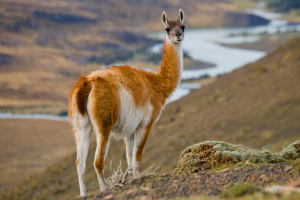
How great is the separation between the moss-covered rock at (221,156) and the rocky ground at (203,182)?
0.71 meters

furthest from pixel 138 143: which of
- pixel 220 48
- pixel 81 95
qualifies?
pixel 220 48

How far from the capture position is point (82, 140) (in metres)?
7.57

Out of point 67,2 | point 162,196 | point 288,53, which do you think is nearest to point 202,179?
point 162,196

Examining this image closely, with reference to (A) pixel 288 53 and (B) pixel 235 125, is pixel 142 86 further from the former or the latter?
(A) pixel 288 53

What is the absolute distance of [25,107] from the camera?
90125 mm

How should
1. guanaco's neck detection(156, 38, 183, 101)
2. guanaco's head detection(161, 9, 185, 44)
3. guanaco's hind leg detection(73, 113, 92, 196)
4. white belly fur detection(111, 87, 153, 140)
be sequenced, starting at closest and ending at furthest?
guanaco's hind leg detection(73, 113, 92, 196)
white belly fur detection(111, 87, 153, 140)
guanaco's neck detection(156, 38, 183, 101)
guanaco's head detection(161, 9, 185, 44)

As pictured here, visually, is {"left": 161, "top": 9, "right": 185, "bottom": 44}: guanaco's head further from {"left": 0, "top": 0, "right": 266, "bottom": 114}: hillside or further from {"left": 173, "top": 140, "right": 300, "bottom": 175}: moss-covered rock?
{"left": 0, "top": 0, "right": 266, "bottom": 114}: hillside

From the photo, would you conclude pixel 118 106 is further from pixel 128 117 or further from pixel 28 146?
pixel 28 146

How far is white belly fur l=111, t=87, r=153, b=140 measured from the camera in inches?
310

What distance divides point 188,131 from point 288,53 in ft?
49.3

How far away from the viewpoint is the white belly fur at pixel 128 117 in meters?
7.88

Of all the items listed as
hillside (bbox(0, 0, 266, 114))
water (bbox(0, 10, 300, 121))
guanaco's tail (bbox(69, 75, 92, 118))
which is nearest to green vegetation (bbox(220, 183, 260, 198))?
guanaco's tail (bbox(69, 75, 92, 118))

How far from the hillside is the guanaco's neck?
3102 inches

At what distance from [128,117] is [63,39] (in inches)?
5760
